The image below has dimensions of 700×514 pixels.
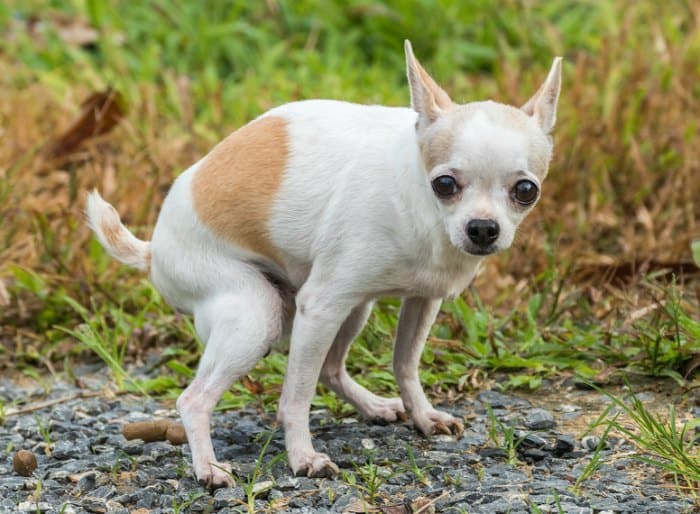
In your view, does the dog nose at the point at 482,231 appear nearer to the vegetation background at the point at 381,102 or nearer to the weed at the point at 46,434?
the vegetation background at the point at 381,102

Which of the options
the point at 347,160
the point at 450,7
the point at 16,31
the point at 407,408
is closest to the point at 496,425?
the point at 407,408

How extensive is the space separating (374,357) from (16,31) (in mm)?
4467

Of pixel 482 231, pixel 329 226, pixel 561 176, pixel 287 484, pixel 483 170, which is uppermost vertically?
pixel 483 170

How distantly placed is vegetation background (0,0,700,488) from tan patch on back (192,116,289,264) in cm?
77

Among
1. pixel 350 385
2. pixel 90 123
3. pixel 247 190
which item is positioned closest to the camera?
pixel 247 190

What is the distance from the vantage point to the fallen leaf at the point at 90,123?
633cm

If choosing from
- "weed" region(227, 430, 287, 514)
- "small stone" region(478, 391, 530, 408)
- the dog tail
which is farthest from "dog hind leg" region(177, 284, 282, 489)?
"small stone" region(478, 391, 530, 408)

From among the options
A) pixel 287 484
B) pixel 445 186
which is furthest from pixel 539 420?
pixel 445 186

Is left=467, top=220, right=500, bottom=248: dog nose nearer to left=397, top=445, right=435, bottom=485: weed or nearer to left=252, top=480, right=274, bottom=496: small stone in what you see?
left=397, top=445, right=435, bottom=485: weed

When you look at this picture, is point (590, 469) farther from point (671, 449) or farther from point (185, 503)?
point (185, 503)

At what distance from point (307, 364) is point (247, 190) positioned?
59 centimetres

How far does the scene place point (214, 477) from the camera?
11.8ft

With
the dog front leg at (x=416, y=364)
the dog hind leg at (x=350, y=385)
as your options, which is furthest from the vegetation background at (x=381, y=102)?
the dog front leg at (x=416, y=364)

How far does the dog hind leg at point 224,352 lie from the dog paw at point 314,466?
0.22 meters
